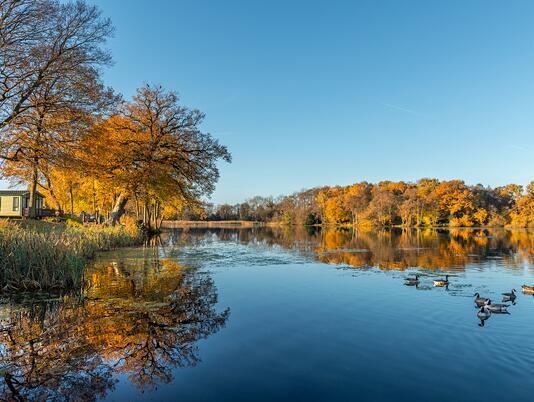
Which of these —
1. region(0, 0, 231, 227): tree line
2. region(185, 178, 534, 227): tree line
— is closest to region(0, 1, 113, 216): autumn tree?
region(0, 0, 231, 227): tree line

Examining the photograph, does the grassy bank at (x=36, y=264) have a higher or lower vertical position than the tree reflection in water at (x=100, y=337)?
higher

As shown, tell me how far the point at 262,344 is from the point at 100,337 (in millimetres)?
3040

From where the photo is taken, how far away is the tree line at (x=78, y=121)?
57.5 ft

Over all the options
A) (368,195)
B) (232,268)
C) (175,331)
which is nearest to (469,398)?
(175,331)

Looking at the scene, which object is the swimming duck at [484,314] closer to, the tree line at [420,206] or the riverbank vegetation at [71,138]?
the riverbank vegetation at [71,138]

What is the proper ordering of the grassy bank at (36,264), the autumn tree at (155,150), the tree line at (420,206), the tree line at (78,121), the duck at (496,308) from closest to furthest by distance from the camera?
the duck at (496,308) < the grassy bank at (36,264) < the tree line at (78,121) < the autumn tree at (155,150) < the tree line at (420,206)

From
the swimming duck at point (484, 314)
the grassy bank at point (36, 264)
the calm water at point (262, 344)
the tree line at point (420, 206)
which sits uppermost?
the tree line at point (420, 206)

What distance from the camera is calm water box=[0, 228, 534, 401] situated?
5.06 metres

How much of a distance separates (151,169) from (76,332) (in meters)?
21.6

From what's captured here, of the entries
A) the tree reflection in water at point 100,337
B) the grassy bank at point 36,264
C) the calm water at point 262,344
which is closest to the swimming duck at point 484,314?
the calm water at point 262,344

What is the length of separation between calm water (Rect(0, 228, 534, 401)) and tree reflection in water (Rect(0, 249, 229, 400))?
0.03 metres

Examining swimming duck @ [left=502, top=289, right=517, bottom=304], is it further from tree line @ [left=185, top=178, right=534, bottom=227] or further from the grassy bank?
tree line @ [left=185, top=178, right=534, bottom=227]

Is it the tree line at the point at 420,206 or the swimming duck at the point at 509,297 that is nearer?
the swimming duck at the point at 509,297

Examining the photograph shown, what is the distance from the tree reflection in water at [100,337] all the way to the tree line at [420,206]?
229 feet
